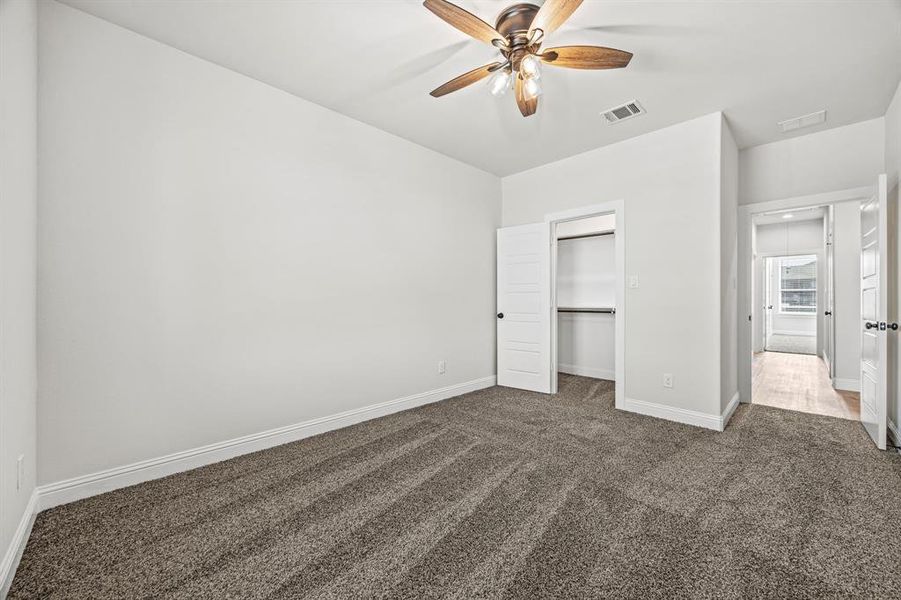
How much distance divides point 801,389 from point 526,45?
17.0 ft

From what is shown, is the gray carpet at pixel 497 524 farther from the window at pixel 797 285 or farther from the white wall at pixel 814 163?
the window at pixel 797 285

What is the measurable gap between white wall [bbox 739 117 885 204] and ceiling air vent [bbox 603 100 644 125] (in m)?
1.70

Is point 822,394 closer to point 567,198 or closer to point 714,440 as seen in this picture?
point 714,440

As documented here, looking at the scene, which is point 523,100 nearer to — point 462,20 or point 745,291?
point 462,20

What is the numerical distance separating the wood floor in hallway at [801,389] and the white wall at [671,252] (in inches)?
56.4

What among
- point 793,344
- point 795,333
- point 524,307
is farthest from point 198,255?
point 795,333

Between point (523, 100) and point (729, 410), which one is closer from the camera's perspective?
point (523, 100)

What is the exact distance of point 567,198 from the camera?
13.6 feet

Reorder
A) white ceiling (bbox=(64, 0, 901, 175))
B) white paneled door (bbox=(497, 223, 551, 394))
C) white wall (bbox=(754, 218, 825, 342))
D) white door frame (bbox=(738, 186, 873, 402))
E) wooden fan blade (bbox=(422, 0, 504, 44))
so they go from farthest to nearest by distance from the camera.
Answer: white wall (bbox=(754, 218, 825, 342)), white paneled door (bbox=(497, 223, 551, 394)), white door frame (bbox=(738, 186, 873, 402)), white ceiling (bbox=(64, 0, 901, 175)), wooden fan blade (bbox=(422, 0, 504, 44))

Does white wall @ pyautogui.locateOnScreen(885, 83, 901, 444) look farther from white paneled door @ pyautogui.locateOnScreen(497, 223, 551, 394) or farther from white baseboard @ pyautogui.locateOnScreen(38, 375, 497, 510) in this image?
white baseboard @ pyautogui.locateOnScreen(38, 375, 497, 510)

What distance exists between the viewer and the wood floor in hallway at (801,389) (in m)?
3.72

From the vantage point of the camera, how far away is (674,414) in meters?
3.31

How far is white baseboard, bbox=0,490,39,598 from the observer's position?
1.39m

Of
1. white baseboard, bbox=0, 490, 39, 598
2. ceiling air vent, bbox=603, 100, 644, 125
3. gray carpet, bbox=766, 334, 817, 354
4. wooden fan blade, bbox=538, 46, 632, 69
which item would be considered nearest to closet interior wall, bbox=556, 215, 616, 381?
ceiling air vent, bbox=603, 100, 644, 125
